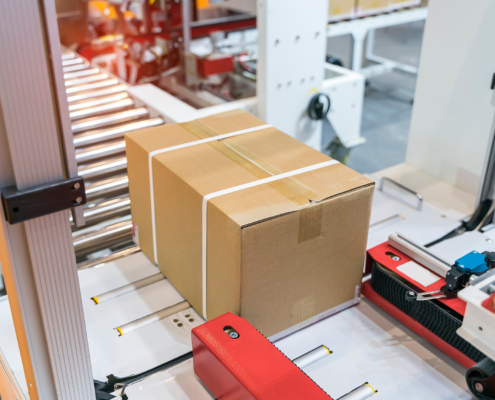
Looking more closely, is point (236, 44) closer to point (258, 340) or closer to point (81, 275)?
point (81, 275)

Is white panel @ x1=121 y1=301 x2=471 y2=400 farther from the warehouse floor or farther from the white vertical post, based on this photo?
the warehouse floor

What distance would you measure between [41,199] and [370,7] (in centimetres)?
452

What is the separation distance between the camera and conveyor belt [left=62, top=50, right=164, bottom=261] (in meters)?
2.15

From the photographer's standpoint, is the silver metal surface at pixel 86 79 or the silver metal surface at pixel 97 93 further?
the silver metal surface at pixel 86 79

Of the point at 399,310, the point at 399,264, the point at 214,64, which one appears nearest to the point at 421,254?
the point at 399,264

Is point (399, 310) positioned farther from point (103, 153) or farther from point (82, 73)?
point (82, 73)

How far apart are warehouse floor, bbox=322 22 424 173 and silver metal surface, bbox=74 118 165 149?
1.80 m

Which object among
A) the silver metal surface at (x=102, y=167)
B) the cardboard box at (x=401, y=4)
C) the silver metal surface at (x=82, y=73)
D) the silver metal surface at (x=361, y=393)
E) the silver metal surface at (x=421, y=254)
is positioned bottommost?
the silver metal surface at (x=361, y=393)

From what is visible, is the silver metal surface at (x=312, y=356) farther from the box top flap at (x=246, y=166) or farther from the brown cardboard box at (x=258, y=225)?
the box top flap at (x=246, y=166)

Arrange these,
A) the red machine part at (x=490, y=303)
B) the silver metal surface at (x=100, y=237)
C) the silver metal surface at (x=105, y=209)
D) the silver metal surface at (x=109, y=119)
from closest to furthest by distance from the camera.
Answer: the red machine part at (x=490, y=303), the silver metal surface at (x=100, y=237), the silver metal surface at (x=105, y=209), the silver metal surface at (x=109, y=119)

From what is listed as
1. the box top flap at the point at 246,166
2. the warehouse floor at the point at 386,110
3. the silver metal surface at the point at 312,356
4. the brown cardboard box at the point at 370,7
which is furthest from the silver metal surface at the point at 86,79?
the brown cardboard box at the point at 370,7

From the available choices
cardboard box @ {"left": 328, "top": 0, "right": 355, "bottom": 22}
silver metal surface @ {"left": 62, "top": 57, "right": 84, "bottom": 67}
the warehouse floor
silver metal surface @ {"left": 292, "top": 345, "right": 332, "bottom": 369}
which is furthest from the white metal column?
cardboard box @ {"left": 328, "top": 0, "right": 355, "bottom": 22}

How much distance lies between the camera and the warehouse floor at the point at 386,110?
3957 mm

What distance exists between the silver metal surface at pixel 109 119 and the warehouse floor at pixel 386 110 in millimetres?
1792
